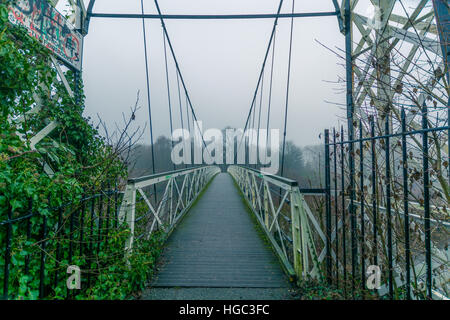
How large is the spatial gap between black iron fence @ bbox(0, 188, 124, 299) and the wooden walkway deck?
68 cm

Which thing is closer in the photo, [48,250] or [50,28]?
[48,250]

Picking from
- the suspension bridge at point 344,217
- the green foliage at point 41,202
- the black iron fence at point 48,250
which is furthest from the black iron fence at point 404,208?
the black iron fence at point 48,250

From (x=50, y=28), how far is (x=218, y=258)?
4182 millimetres

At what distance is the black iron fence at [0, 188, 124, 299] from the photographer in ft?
4.72

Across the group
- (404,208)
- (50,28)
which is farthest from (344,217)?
(50,28)

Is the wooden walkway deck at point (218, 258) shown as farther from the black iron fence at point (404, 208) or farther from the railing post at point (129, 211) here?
the black iron fence at point (404, 208)

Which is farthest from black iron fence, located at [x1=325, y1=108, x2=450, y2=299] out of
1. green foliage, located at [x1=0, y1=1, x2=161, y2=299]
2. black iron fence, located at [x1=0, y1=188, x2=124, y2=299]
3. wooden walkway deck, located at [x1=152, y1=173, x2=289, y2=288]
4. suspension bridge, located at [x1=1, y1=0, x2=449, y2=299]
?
black iron fence, located at [x1=0, y1=188, x2=124, y2=299]

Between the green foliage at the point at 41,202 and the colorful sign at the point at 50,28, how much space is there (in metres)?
0.36

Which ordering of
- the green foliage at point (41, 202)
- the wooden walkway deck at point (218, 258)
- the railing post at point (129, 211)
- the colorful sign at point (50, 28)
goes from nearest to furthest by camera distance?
the green foliage at point (41, 202)
the railing post at point (129, 211)
the wooden walkway deck at point (218, 258)
the colorful sign at point (50, 28)

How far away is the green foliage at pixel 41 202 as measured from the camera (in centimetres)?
149

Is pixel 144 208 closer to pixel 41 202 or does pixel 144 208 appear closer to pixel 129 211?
pixel 129 211

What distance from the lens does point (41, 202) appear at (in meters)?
1.52
